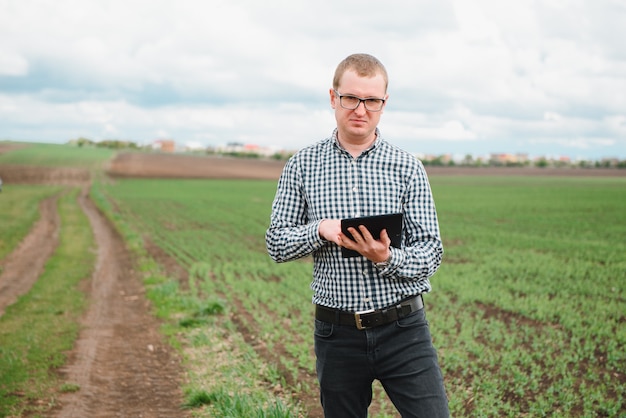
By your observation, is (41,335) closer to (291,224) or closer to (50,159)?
(291,224)

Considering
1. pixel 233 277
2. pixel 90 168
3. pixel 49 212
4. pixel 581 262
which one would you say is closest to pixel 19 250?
pixel 233 277

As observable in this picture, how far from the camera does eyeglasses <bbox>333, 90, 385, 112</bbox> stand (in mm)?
2848

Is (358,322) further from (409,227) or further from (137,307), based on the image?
(137,307)

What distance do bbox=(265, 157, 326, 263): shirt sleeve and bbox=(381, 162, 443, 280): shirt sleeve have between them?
0.39 metres

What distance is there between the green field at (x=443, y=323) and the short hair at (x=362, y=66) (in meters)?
2.67

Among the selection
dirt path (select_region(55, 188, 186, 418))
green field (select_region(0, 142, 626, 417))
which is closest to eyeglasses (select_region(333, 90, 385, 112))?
green field (select_region(0, 142, 626, 417))

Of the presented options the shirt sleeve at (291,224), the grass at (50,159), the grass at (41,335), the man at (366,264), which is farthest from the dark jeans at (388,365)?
the grass at (50,159)

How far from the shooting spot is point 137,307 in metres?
10.4

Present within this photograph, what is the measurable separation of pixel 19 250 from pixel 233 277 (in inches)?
275

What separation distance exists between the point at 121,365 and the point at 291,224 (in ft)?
16.8

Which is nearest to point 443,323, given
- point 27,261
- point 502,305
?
point 502,305

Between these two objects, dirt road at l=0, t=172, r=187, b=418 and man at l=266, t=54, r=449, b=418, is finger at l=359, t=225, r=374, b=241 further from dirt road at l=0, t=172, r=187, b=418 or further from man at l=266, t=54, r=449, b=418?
dirt road at l=0, t=172, r=187, b=418

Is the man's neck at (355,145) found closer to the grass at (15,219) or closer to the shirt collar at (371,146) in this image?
the shirt collar at (371,146)

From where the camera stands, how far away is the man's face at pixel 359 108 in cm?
285
